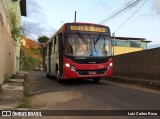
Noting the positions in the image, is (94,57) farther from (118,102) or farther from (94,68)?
(118,102)

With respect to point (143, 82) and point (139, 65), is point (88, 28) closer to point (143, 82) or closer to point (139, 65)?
point (143, 82)

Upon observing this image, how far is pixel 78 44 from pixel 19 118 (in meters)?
11.2

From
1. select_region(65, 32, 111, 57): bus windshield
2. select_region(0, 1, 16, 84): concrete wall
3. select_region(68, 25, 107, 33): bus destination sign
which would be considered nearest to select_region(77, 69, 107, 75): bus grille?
select_region(65, 32, 111, 57): bus windshield

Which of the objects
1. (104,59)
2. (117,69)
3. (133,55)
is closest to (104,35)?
(104,59)

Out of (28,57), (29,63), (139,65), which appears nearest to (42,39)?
(28,57)

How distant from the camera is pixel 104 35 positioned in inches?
813

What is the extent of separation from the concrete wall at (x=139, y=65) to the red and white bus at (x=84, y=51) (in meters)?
3.17

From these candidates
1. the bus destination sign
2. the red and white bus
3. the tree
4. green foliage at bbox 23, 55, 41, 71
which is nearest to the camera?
the red and white bus

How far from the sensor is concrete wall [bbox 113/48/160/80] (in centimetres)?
2233

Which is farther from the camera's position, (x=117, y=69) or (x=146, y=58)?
(x=117, y=69)

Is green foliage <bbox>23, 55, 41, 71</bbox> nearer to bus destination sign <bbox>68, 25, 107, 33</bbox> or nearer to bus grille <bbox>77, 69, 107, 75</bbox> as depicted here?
bus destination sign <bbox>68, 25, 107, 33</bbox>

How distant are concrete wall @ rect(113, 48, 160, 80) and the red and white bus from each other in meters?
3.17

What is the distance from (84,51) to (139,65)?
631cm

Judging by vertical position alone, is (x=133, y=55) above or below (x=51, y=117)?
above
